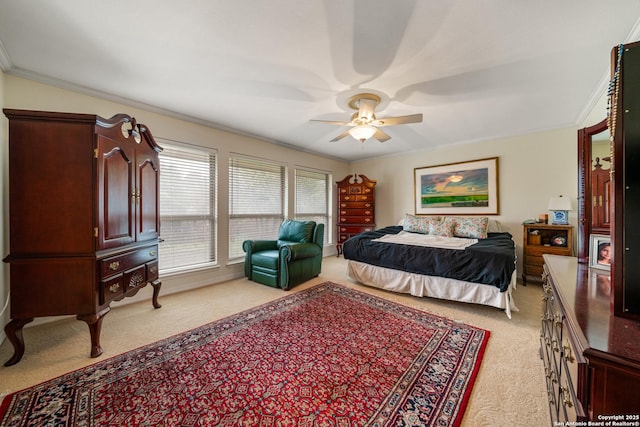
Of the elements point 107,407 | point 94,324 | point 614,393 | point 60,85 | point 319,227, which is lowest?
point 107,407

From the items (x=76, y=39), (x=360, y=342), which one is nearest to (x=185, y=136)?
(x=76, y=39)

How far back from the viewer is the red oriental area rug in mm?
1325

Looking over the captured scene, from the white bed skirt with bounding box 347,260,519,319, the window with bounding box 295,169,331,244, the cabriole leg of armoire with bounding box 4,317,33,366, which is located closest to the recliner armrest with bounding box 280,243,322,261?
the white bed skirt with bounding box 347,260,519,319

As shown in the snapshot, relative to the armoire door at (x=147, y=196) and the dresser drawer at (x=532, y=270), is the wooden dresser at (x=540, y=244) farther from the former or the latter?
the armoire door at (x=147, y=196)

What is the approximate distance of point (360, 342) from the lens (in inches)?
80.7

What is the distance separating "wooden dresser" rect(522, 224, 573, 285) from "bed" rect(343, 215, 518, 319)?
326 mm

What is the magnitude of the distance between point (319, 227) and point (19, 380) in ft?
10.7

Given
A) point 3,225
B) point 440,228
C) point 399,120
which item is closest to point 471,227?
point 440,228

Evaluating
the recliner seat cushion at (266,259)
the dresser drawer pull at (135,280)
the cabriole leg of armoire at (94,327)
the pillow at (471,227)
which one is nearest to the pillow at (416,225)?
the pillow at (471,227)

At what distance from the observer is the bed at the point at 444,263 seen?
99.7 inches

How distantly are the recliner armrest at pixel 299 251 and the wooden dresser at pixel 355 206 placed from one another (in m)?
1.82

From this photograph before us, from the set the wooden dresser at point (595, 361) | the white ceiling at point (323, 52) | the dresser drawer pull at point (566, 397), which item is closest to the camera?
the wooden dresser at point (595, 361)

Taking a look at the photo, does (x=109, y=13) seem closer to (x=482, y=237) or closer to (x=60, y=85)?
(x=60, y=85)

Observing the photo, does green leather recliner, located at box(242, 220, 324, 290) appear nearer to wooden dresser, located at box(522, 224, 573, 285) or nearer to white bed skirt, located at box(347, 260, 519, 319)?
white bed skirt, located at box(347, 260, 519, 319)
